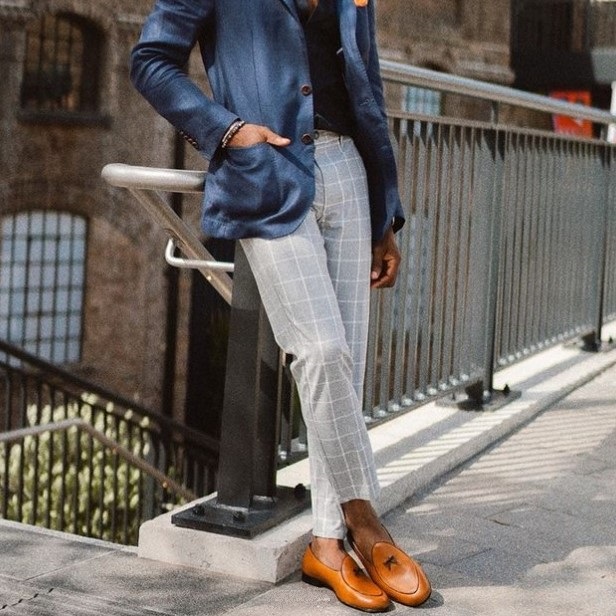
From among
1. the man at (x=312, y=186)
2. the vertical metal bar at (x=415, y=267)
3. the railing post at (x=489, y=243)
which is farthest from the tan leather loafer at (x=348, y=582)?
the railing post at (x=489, y=243)

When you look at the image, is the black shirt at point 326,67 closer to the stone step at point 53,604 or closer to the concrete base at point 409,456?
the concrete base at point 409,456

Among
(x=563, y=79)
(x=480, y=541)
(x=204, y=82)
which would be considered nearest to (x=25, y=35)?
(x=204, y=82)

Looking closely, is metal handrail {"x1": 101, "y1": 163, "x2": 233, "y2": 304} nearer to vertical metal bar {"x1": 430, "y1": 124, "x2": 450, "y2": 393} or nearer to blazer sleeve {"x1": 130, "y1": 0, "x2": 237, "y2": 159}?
blazer sleeve {"x1": 130, "y1": 0, "x2": 237, "y2": 159}

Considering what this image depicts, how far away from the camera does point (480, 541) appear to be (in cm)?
377

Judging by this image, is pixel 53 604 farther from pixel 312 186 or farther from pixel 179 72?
pixel 179 72

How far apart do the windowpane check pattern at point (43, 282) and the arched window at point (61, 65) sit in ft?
4.89

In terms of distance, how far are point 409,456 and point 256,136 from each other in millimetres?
1857

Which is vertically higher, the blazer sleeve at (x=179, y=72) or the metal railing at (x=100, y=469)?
the blazer sleeve at (x=179, y=72)

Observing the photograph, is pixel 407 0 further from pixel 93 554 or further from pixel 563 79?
pixel 93 554

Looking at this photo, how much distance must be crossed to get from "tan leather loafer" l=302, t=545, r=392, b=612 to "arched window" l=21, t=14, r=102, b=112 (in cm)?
1443

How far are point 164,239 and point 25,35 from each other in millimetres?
3407

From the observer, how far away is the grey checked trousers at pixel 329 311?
306 cm

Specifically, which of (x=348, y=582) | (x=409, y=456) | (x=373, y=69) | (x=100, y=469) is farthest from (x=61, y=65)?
(x=348, y=582)

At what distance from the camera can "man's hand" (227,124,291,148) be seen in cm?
297
